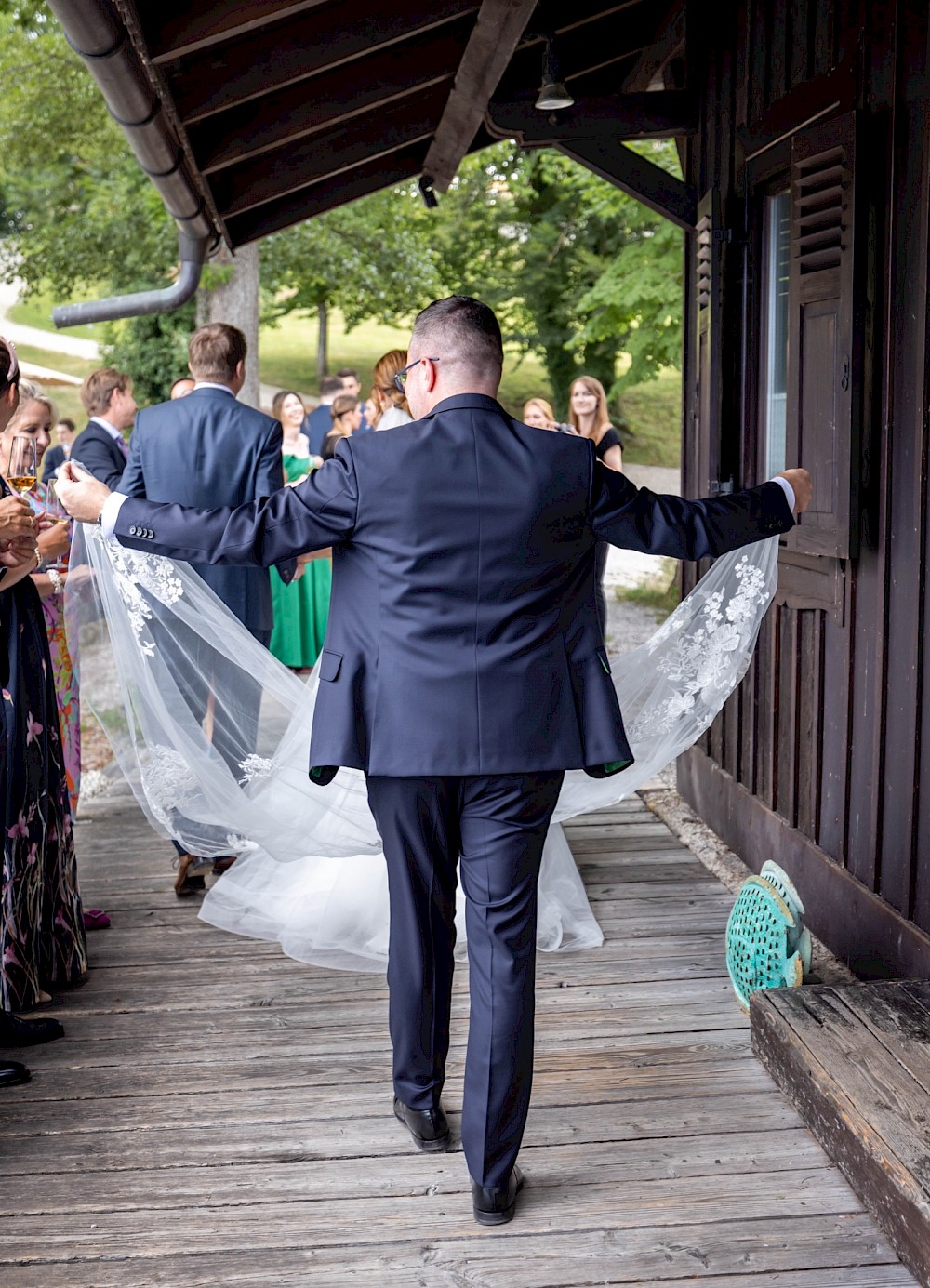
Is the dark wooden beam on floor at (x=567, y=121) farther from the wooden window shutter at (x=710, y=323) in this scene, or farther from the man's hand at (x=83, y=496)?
A: the man's hand at (x=83, y=496)

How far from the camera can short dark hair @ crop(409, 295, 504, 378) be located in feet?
8.21

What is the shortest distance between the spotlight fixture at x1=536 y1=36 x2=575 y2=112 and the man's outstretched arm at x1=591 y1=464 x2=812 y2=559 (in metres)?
2.94

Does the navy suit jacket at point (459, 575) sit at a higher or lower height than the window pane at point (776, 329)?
lower

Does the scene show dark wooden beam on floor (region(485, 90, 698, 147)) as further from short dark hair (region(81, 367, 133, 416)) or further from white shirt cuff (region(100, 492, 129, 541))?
white shirt cuff (region(100, 492, 129, 541))

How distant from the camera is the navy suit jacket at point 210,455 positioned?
4531 mm

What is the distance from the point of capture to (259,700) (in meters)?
4.00

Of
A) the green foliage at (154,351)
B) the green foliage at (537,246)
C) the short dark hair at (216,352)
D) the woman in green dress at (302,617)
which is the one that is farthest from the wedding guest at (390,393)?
the green foliage at (154,351)

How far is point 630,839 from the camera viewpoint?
5.34 m

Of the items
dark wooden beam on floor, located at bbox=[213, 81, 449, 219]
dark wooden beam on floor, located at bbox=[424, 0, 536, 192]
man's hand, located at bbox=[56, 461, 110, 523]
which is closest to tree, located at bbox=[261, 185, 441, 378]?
dark wooden beam on floor, located at bbox=[213, 81, 449, 219]

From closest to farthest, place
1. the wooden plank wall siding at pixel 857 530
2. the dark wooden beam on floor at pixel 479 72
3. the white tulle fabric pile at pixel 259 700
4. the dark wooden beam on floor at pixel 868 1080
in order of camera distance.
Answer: the dark wooden beam on floor at pixel 868 1080 < the wooden plank wall siding at pixel 857 530 < the white tulle fabric pile at pixel 259 700 < the dark wooden beam on floor at pixel 479 72

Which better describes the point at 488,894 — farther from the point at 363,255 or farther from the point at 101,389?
the point at 363,255

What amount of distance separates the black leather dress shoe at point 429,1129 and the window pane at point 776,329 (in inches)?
108

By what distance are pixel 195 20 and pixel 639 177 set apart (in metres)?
2.33

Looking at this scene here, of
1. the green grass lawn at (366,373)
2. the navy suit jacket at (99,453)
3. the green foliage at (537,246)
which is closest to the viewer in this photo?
the navy suit jacket at (99,453)
